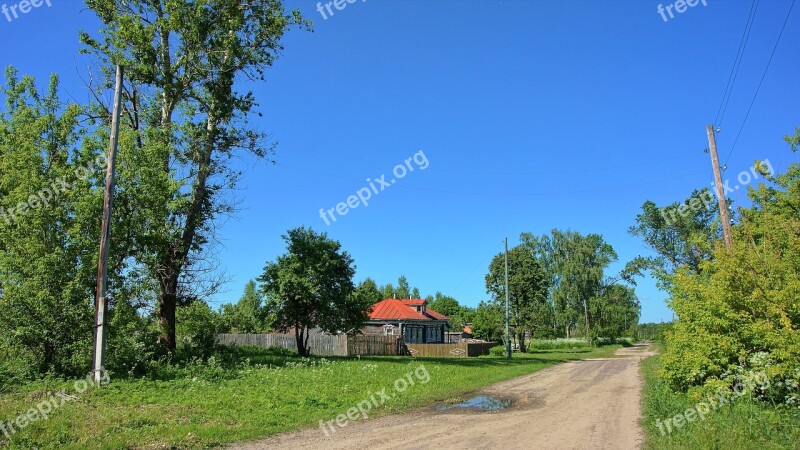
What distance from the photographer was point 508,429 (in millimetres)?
10398

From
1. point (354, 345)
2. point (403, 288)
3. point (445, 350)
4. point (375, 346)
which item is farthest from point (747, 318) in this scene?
point (403, 288)

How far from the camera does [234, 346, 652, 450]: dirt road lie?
9023mm

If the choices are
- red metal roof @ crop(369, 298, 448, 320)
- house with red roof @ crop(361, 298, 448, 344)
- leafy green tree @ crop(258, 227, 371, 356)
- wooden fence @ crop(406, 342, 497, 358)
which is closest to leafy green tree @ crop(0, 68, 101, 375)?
leafy green tree @ crop(258, 227, 371, 356)

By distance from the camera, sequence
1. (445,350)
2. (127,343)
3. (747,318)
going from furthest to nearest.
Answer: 1. (445,350)
2. (127,343)
3. (747,318)

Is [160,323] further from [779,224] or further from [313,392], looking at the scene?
[779,224]

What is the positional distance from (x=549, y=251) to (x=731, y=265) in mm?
73173

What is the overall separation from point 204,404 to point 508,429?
703 cm

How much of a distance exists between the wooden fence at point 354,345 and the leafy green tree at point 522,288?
26.6 ft

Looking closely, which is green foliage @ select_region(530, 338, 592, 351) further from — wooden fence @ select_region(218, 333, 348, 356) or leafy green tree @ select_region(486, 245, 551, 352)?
wooden fence @ select_region(218, 333, 348, 356)

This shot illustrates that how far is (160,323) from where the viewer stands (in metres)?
20.8

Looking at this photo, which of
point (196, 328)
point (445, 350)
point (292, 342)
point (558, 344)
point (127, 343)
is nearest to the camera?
point (127, 343)

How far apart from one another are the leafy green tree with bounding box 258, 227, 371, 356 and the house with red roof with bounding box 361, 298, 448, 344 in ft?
75.5

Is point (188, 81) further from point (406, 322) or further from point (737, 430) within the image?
point (406, 322)

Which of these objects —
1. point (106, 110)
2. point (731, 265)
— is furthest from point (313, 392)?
point (106, 110)
